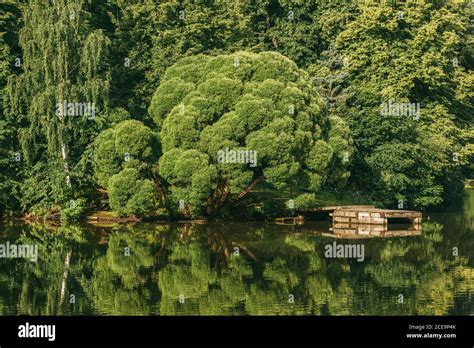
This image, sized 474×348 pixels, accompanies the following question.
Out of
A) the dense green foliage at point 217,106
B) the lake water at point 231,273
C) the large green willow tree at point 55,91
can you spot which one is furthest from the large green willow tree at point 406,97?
the large green willow tree at point 55,91

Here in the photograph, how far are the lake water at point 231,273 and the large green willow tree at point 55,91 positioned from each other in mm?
4255

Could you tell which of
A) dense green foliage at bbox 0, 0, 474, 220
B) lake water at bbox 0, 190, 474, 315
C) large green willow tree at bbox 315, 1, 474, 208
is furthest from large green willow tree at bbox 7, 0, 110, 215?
large green willow tree at bbox 315, 1, 474, 208

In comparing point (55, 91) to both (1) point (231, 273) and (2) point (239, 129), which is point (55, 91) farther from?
(1) point (231, 273)

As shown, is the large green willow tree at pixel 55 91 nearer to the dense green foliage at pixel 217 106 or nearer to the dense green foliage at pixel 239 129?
the dense green foliage at pixel 217 106

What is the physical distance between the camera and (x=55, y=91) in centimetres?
4372

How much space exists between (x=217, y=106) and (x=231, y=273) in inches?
576

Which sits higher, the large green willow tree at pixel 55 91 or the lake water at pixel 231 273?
the large green willow tree at pixel 55 91

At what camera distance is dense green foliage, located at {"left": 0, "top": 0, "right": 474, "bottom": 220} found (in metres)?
41.6

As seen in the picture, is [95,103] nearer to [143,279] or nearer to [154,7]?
[154,7]

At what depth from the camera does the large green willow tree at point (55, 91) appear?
43719mm

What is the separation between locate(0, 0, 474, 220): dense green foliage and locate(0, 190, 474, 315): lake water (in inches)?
117

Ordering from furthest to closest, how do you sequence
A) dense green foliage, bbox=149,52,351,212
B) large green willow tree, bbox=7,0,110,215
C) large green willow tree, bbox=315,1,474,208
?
large green willow tree, bbox=315,1,474,208 < large green willow tree, bbox=7,0,110,215 < dense green foliage, bbox=149,52,351,212

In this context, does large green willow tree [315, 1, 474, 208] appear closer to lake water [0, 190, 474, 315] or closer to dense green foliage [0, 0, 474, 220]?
dense green foliage [0, 0, 474, 220]

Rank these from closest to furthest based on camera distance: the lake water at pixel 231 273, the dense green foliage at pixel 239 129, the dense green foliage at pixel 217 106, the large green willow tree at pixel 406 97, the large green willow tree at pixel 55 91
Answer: the lake water at pixel 231 273 < the dense green foliage at pixel 239 129 < the dense green foliage at pixel 217 106 < the large green willow tree at pixel 55 91 < the large green willow tree at pixel 406 97
